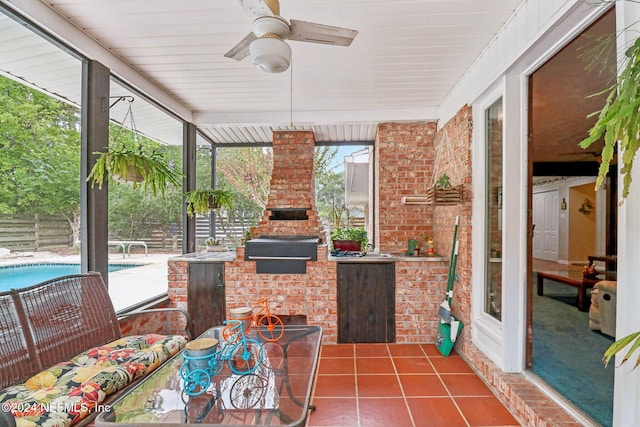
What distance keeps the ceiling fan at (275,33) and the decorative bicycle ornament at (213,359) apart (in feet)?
4.75

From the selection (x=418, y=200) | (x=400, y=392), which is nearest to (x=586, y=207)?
(x=418, y=200)

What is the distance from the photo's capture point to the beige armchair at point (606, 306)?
10.4 ft

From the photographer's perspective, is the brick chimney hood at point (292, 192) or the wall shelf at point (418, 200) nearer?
the wall shelf at point (418, 200)

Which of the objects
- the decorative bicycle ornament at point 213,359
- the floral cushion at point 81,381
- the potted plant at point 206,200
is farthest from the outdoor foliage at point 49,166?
the decorative bicycle ornament at point 213,359

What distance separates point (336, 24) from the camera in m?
2.39

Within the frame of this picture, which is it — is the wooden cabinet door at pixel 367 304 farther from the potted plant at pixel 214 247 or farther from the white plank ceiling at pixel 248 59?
the white plank ceiling at pixel 248 59

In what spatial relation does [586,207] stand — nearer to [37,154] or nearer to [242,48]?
[242,48]

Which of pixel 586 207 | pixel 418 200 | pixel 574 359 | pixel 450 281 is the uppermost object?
pixel 586 207

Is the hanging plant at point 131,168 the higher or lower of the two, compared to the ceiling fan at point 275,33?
lower

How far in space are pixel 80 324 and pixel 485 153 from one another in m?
3.30

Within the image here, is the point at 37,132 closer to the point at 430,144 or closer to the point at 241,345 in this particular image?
the point at 241,345

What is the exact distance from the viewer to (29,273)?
7.38 feet

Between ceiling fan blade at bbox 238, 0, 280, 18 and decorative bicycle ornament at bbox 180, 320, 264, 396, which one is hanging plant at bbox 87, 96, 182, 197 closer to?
decorative bicycle ornament at bbox 180, 320, 264, 396

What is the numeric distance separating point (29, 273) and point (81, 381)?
0.97 m
